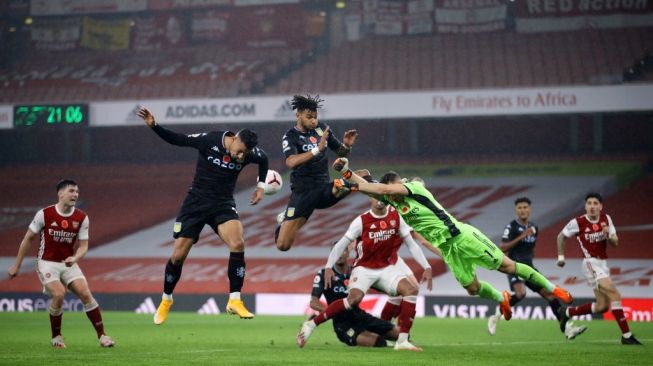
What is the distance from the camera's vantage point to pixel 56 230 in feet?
44.3

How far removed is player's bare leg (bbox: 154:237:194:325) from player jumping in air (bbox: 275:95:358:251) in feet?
4.60

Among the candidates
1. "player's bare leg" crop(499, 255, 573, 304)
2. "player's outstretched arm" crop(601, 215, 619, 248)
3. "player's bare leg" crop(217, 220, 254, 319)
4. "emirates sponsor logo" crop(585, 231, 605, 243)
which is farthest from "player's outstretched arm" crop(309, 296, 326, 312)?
"player's outstretched arm" crop(601, 215, 619, 248)

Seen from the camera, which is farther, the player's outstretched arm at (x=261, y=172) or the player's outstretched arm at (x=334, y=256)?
the player's outstretched arm at (x=334, y=256)

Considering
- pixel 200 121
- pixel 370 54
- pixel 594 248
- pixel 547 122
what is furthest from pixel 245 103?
pixel 594 248

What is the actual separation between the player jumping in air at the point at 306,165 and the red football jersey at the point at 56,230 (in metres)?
2.77

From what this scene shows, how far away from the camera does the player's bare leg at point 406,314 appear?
13.0 meters

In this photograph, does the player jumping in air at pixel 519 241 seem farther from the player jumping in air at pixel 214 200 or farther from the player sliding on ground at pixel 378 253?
the player jumping in air at pixel 214 200

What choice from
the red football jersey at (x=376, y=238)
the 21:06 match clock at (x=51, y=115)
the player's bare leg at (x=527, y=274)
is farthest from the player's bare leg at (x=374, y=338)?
the 21:06 match clock at (x=51, y=115)

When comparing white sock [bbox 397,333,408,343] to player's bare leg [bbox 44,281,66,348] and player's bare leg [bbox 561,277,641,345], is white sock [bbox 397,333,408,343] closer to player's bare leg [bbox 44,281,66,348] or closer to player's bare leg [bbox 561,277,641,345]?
player's bare leg [bbox 561,277,641,345]

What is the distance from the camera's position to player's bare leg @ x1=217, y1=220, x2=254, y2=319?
12930mm

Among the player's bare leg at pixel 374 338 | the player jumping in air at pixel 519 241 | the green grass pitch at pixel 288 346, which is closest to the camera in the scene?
the green grass pitch at pixel 288 346

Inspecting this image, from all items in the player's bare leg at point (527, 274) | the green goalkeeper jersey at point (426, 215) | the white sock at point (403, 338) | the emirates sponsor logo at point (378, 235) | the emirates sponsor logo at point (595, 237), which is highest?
the green goalkeeper jersey at point (426, 215)

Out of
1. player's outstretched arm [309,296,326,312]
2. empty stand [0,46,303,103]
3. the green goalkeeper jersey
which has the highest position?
empty stand [0,46,303,103]

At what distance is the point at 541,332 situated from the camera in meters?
18.0
